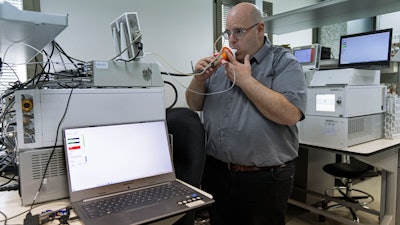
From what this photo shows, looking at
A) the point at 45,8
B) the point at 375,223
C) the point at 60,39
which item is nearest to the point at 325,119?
the point at 375,223

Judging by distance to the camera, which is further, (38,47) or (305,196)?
(305,196)

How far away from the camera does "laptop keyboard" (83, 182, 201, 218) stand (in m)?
Answer: 1.00

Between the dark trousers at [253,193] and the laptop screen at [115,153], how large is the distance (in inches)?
14.1

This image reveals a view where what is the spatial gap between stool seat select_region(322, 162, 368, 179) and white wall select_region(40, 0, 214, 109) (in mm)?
1564

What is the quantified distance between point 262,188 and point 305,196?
5.74 ft

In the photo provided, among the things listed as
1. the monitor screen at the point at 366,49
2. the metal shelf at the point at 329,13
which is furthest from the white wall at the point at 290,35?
the monitor screen at the point at 366,49

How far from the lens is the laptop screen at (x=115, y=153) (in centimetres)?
111

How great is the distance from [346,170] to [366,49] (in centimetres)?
103

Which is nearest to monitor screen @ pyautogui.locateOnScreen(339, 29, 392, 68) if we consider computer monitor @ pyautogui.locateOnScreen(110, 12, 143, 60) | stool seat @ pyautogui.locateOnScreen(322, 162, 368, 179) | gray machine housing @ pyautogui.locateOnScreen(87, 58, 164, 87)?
stool seat @ pyautogui.locateOnScreen(322, 162, 368, 179)

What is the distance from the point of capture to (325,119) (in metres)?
2.14

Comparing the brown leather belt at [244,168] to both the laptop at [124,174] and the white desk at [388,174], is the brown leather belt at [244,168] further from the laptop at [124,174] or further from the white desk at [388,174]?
the white desk at [388,174]

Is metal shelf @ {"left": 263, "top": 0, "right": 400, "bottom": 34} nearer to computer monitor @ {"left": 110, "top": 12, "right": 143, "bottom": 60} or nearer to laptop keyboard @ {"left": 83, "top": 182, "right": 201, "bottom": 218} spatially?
computer monitor @ {"left": 110, "top": 12, "right": 143, "bottom": 60}

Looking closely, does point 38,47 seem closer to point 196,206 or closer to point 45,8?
point 196,206

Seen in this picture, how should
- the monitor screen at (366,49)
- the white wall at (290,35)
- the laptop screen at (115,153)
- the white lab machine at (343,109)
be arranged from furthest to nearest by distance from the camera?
the white wall at (290,35) → the monitor screen at (366,49) → the white lab machine at (343,109) → the laptop screen at (115,153)
